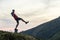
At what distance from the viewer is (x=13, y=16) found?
37562mm

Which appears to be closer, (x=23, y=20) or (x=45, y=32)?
(x=23, y=20)

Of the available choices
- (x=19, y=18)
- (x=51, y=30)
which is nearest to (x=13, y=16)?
(x=19, y=18)

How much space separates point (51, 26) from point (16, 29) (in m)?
48.9

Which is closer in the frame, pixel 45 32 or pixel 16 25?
pixel 16 25

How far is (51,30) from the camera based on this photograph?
267ft

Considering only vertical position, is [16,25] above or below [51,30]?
above

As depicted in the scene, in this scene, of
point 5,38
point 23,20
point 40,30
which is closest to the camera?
point 5,38

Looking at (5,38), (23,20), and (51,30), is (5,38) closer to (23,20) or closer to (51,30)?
(23,20)

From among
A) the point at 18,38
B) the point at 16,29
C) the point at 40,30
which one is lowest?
the point at 40,30

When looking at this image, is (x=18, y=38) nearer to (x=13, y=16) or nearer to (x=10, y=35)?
(x=10, y=35)

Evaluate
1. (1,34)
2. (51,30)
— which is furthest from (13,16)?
(51,30)

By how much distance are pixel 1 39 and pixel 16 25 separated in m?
8.37

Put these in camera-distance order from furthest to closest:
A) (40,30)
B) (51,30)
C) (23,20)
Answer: (40,30) < (51,30) < (23,20)

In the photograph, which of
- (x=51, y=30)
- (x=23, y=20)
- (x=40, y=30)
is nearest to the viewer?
(x=23, y=20)
